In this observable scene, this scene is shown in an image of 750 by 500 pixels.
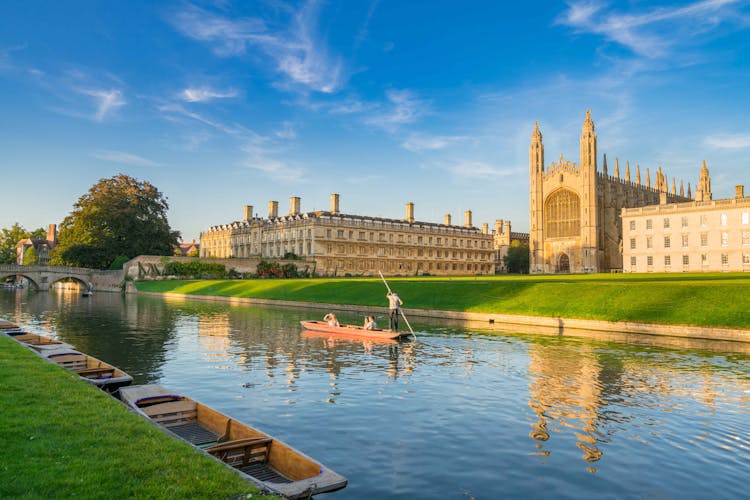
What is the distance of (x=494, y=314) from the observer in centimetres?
→ 3225

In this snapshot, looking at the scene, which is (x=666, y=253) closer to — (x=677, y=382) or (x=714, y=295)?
(x=714, y=295)

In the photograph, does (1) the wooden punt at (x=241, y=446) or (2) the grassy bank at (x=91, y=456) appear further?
(1) the wooden punt at (x=241, y=446)

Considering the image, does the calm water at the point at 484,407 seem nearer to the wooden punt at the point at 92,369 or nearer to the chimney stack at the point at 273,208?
the wooden punt at the point at 92,369

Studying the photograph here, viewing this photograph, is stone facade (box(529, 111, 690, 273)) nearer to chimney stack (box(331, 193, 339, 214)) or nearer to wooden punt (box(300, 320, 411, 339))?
chimney stack (box(331, 193, 339, 214))

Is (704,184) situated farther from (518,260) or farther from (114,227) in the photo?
(114,227)

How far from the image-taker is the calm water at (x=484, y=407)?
848cm

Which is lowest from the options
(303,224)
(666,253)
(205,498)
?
(205,498)

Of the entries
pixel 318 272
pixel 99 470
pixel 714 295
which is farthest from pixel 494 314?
pixel 318 272

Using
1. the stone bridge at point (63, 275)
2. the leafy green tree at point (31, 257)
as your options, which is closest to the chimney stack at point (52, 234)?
the leafy green tree at point (31, 257)

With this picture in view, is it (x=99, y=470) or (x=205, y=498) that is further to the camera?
(x=99, y=470)

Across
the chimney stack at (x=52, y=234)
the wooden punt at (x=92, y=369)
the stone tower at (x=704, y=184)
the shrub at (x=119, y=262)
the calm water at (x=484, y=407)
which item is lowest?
the calm water at (x=484, y=407)

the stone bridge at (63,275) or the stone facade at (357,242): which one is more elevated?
the stone facade at (357,242)

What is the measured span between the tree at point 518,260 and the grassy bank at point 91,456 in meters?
123

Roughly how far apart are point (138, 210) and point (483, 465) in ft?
287
